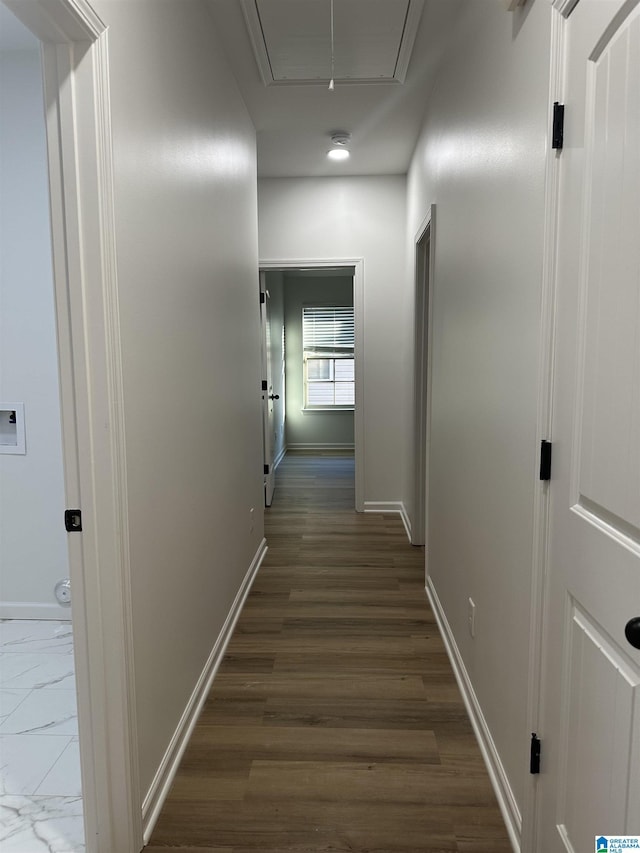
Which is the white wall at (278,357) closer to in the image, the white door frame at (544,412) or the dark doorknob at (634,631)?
the white door frame at (544,412)

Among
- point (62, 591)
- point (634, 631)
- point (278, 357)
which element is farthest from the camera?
point (278, 357)

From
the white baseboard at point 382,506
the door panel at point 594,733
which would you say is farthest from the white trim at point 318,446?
the door panel at point 594,733

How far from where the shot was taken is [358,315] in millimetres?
4426

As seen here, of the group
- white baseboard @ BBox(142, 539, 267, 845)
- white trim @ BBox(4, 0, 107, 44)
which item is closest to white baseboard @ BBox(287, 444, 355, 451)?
white baseboard @ BBox(142, 539, 267, 845)

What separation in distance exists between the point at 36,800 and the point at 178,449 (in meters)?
1.14

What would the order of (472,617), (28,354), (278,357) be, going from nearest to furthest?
(472,617) < (28,354) < (278,357)

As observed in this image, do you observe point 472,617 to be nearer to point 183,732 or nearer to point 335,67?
point 183,732

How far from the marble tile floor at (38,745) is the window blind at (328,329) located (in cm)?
566

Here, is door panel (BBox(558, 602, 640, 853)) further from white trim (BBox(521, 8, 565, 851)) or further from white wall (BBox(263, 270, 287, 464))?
white wall (BBox(263, 270, 287, 464))

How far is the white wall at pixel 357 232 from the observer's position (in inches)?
171

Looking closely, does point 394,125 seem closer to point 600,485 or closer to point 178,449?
→ point 178,449

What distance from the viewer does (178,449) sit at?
1.79 metres

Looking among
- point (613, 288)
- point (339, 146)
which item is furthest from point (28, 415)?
point (339, 146)

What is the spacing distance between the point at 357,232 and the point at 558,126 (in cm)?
332
